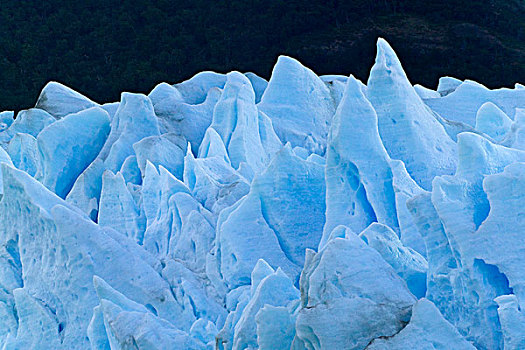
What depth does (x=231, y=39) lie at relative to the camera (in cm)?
2678

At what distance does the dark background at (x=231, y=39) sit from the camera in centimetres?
2506

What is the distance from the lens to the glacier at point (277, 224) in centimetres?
439

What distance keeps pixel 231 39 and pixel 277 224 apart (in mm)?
21117

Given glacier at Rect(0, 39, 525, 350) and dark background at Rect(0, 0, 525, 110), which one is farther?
dark background at Rect(0, 0, 525, 110)

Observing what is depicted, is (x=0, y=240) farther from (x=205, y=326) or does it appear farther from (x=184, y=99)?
(x=184, y=99)

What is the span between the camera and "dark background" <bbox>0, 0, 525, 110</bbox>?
82.2ft

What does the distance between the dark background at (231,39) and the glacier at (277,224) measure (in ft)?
52.7

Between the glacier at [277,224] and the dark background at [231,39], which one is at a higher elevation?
the glacier at [277,224]

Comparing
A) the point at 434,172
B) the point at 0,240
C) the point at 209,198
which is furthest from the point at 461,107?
the point at 0,240

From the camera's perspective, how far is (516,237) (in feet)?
14.3

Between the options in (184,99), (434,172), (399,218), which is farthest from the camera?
(184,99)

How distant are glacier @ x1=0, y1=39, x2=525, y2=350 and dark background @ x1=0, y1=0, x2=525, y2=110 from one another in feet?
52.7

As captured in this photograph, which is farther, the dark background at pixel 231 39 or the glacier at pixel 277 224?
the dark background at pixel 231 39

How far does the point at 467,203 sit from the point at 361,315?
0.93 meters
